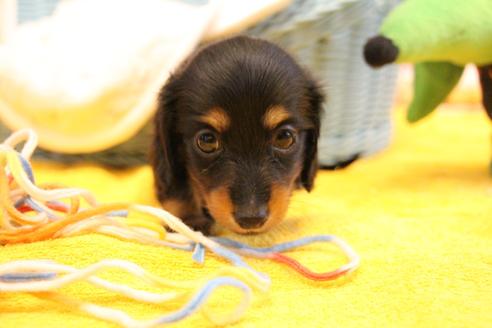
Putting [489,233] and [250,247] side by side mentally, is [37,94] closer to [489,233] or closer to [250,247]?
[250,247]

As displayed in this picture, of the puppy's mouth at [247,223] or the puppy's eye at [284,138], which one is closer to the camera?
the puppy's mouth at [247,223]

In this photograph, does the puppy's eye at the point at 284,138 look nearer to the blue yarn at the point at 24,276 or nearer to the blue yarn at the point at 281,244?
the blue yarn at the point at 281,244

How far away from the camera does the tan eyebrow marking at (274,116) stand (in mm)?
1449

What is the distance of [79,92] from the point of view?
217 cm

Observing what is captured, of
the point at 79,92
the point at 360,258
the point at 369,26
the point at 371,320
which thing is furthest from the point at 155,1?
the point at 371,320

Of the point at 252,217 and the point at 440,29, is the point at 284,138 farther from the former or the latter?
the point at 440,29

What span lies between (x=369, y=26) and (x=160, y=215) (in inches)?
60.6

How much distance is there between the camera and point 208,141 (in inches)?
58.7

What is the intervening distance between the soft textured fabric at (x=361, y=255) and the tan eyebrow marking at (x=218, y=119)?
0.33 meters

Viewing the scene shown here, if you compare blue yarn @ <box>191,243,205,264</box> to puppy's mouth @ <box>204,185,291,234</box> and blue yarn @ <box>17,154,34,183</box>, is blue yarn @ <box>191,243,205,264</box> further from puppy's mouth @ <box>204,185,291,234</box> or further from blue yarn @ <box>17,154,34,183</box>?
blue yarn @ <box>17,154,34,183</box>

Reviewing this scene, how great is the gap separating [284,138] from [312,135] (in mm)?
219

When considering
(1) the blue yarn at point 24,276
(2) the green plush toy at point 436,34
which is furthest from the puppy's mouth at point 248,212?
(2) the green plush toy at point 436,34

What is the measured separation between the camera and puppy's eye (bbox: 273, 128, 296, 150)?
4.94 ft

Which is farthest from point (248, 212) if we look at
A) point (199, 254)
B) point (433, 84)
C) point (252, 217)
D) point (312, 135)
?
point (433, 84)
